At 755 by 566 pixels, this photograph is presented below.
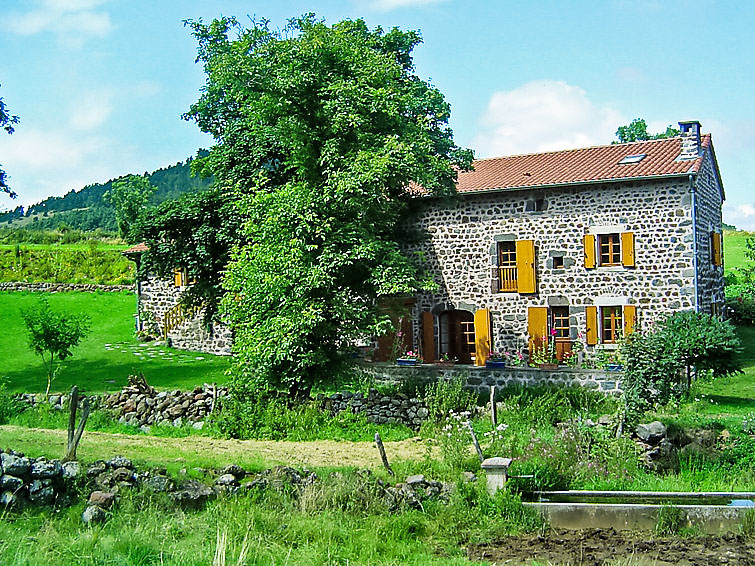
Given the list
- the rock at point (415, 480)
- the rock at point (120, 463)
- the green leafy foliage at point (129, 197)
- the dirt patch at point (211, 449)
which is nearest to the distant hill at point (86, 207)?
the green leafy foliage at point (129, 197)

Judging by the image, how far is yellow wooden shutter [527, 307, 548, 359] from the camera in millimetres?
21500

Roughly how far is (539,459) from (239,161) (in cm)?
1232

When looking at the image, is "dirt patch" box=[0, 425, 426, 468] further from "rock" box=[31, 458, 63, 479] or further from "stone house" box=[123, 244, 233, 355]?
"stone house" box=[123, 244, 233, 355]

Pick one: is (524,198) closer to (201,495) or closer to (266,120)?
(266,120)

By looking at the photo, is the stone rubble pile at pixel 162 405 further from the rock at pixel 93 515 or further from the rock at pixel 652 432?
the rock at pixel 652 432

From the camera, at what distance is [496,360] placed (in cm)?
1936

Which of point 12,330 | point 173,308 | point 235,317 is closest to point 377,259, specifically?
point 235,317

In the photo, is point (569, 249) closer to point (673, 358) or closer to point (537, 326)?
point (537, 326)

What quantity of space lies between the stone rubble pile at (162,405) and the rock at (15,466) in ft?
21.4

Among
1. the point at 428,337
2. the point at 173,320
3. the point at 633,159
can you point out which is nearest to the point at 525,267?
the point at 428,337

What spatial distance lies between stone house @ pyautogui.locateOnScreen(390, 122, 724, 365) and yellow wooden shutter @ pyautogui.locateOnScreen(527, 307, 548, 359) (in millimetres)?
31

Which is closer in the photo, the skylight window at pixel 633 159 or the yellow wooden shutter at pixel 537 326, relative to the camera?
the skylight window at pixel 633 159

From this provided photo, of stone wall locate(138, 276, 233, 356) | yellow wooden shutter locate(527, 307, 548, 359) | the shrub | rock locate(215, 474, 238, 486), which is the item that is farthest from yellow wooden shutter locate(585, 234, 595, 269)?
rock locate(215, 474, 238, 486)

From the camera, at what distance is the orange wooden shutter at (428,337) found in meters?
23.1
